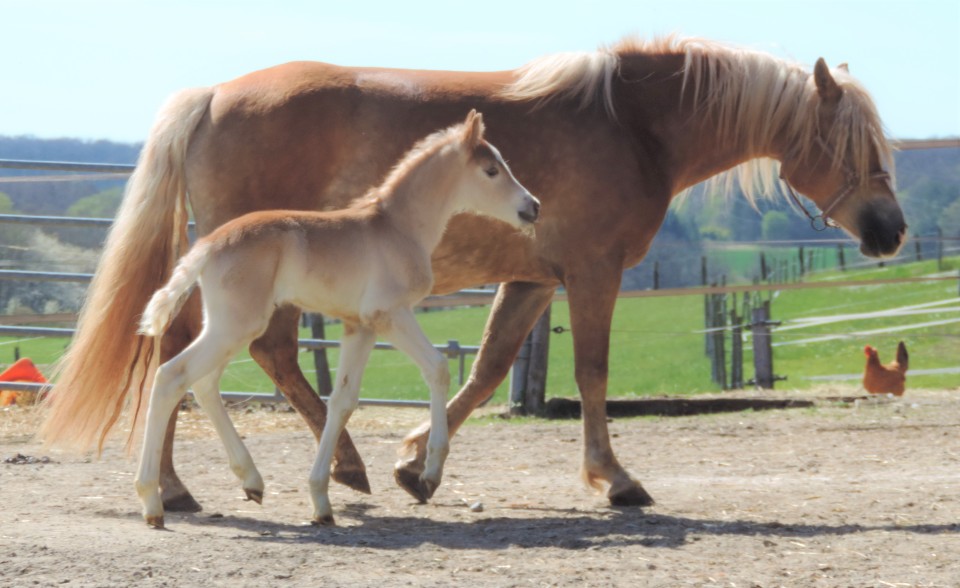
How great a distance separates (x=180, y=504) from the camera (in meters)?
5.07

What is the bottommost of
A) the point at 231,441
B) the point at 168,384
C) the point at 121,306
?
the point at 231,441

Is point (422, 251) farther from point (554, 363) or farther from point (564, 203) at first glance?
point (554, 363)

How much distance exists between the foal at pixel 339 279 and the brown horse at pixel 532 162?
0.58 metres

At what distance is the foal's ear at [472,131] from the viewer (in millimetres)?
4984

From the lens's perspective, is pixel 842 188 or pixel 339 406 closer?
pixel 339 406

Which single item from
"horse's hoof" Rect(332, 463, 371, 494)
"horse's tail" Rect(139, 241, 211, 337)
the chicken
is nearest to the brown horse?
"horse's hoof" Rect(332, 463, 371, 494)

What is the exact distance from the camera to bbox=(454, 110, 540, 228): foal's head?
5.00m

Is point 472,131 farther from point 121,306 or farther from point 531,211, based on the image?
point 121,306

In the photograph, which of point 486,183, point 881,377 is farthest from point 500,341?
point 881,377

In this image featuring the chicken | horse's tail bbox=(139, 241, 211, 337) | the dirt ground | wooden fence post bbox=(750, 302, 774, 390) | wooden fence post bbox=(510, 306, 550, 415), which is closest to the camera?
the dirt ground

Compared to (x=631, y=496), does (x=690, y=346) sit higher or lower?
lower

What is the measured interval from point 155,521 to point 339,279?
1.13 m

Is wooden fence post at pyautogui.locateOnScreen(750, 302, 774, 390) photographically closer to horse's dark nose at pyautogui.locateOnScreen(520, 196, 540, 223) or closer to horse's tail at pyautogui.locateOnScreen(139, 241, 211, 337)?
horse's dark nose at pyautogui.locateOnScreen(520, 196, 540, 223)

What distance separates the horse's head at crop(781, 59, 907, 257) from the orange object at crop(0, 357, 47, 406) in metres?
6.42
